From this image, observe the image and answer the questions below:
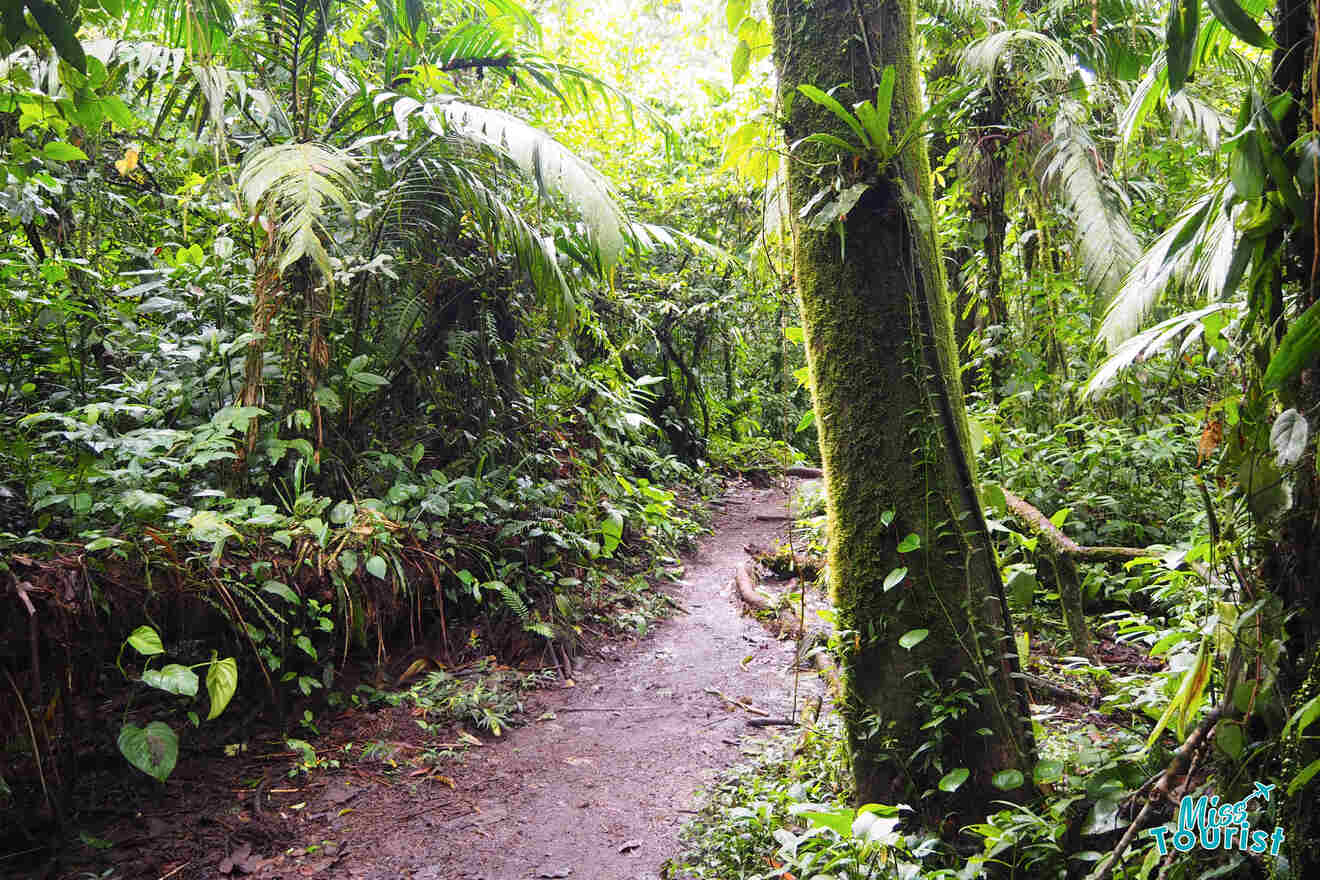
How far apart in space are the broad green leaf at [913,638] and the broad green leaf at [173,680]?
7.91 ft

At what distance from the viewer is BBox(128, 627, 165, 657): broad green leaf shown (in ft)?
8.41

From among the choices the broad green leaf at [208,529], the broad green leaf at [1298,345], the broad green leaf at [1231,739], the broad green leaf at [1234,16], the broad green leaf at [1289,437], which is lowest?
the broad green leaf at [1231,739]

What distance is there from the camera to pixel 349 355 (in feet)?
14.8

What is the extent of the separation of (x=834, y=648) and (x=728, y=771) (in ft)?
3.37

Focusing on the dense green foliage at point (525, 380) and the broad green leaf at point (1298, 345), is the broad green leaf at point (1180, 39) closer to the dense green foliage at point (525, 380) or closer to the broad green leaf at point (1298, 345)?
the dense green foliage at point (525, 380)

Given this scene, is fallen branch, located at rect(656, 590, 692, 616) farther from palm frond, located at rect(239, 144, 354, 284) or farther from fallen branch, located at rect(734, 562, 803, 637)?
palm frond, located at rect(239, 144, 354, 284)

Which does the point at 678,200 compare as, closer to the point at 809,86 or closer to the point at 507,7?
the point at 507,7

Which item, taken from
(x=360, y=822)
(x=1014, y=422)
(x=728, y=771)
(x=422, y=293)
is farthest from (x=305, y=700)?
(x=1014, y=422)

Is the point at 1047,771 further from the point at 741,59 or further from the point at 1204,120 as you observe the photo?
the point at 1204,120

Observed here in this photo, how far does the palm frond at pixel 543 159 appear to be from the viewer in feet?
13.9

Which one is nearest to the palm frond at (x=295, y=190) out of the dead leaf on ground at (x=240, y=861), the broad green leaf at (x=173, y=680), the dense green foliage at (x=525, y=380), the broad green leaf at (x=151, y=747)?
the dense green foliage at (x=525, y=380)

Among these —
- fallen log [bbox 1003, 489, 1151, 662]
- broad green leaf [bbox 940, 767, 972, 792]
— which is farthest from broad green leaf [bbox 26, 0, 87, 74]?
fallen log [bbox 1003, 489, 1151, 662]

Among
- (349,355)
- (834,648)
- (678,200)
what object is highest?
(678,200)

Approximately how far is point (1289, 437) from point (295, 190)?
3844 millimetres
